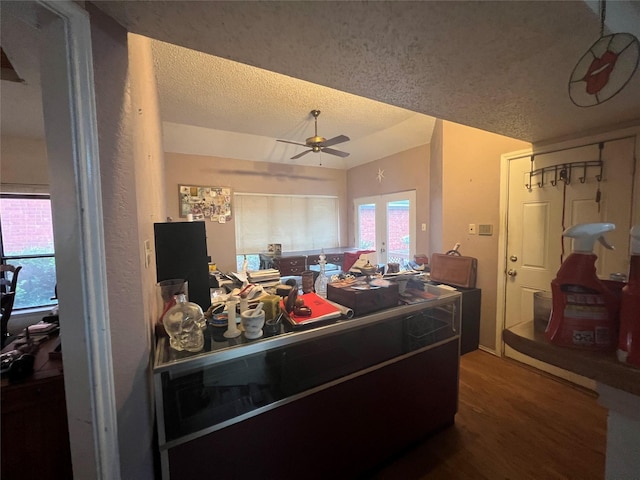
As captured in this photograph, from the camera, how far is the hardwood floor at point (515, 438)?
1479mm

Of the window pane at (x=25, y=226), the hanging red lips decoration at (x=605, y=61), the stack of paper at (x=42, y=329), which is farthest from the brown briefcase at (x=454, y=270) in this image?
the window pane at (x=25, y=226)

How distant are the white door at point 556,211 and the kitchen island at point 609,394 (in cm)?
183

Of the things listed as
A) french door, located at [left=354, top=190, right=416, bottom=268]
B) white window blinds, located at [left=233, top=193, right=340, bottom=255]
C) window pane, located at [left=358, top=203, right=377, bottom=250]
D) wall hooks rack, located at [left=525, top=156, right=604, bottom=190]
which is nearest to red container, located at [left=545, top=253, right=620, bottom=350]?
wall hooks rack, located at [left=525, top=156, right=604, bottom=190]

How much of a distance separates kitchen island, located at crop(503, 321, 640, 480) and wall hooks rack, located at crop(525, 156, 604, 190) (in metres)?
2.13

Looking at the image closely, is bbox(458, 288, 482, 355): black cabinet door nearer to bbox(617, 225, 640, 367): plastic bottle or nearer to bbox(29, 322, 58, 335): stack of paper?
bbox(617, 225, 640, 367): plastic bottle

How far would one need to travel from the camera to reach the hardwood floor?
1479 mm

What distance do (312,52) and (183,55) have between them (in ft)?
5.99

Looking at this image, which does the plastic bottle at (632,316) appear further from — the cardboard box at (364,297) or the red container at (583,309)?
the cardboard box at (364,297)

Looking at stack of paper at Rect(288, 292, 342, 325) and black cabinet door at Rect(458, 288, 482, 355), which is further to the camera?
black cabinet door at Rect(458, 288, 482, 355)

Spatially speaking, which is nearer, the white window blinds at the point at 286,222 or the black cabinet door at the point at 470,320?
the black cabinet door at the point at 470,320

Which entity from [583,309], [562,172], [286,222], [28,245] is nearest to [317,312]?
[583,309]

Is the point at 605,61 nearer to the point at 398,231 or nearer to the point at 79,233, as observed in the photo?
the point at 79,233

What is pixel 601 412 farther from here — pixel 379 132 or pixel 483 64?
pixel 379 132

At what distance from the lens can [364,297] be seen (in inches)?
53.7
